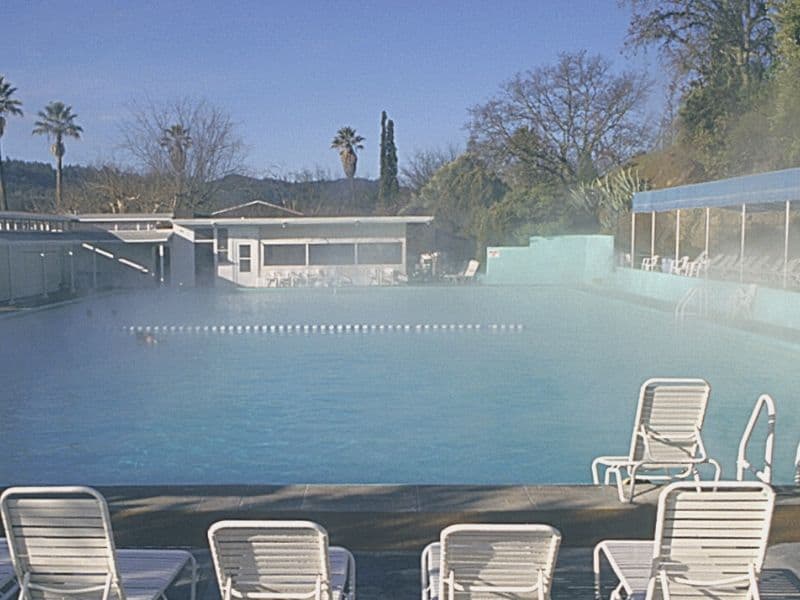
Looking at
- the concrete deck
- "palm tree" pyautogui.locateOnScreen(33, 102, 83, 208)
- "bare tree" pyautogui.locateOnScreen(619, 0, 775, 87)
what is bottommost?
the concrete deck

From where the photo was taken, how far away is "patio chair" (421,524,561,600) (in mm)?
2846

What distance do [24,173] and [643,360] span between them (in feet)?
157

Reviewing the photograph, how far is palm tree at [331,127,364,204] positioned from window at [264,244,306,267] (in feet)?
69.3

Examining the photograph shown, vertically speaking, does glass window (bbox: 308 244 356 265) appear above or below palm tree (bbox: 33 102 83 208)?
below

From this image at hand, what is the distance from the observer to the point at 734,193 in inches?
720

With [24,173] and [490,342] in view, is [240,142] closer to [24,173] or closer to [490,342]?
[24,173]

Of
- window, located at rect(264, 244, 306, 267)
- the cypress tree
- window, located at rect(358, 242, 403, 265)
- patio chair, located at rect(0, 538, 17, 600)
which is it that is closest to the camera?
patio chair, located at rect(0, 538, 17, 600)

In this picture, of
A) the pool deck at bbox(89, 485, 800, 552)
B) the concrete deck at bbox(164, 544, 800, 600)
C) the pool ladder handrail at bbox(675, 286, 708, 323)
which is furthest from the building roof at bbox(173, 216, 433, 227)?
the concrete deck at bbox(164, 544, 800, 600)

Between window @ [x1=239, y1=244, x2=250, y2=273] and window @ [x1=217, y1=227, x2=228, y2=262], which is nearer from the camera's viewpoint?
window @ [x1=217, y1=227, x2=228, y2=262]

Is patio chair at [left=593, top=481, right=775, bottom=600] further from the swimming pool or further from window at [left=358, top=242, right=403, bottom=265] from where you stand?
window at [left=358, top=242, right=403, bottom=265]

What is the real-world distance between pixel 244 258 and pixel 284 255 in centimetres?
132

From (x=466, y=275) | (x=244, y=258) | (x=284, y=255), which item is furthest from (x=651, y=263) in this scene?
(x=244, y=258)

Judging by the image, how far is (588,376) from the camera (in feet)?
40.5

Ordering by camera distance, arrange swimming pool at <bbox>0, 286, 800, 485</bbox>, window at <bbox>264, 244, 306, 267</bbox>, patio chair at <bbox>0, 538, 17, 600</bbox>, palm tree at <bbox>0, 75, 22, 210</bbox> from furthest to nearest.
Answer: palm tree at <bbox>0, 75, 22, 210</bbox> → window at <bbox>264, 244, 306, 267</bbox> → swimming pool at <bbox>0, 286, 800, 485</bbox> → patio chair at <bbox>0, 538, 17, 600</bbox>
